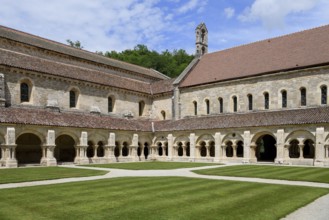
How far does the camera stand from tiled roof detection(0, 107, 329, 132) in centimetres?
2558

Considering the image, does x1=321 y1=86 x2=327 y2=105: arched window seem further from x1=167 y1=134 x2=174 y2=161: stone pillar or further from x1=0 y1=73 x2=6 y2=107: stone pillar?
x1=0 y1=73 x2=6 y2=107: stone pillar

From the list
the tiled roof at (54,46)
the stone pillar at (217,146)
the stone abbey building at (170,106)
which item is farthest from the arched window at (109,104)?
the stone pillar at (217,146)

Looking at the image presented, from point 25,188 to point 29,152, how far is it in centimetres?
1891

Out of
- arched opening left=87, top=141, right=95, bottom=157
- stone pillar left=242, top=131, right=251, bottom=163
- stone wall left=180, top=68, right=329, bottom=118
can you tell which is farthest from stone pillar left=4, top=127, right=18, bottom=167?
stone wall left=180, top=68, right=329, bottom=118

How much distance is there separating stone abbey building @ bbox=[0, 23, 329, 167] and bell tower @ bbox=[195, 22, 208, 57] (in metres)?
2.51

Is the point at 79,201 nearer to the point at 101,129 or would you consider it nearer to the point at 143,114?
the point at 101,129

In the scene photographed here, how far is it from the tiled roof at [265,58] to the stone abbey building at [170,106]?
0.12 metres

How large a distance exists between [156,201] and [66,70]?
25427 mm

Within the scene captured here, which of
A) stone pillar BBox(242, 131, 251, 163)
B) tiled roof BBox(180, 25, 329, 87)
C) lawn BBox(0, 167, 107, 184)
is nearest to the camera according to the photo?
lawn BBox(0, 167, 107, 184)

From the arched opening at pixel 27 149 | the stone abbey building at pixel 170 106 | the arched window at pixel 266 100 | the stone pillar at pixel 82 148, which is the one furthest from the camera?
the arched window at pixel 266 100

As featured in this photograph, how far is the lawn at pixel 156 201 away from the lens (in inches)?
316

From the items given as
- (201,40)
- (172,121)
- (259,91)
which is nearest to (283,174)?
(259,91)

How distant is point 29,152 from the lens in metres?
29.9

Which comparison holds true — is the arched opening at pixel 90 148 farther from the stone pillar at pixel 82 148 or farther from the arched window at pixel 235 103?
the arched window at pixel 235 103
